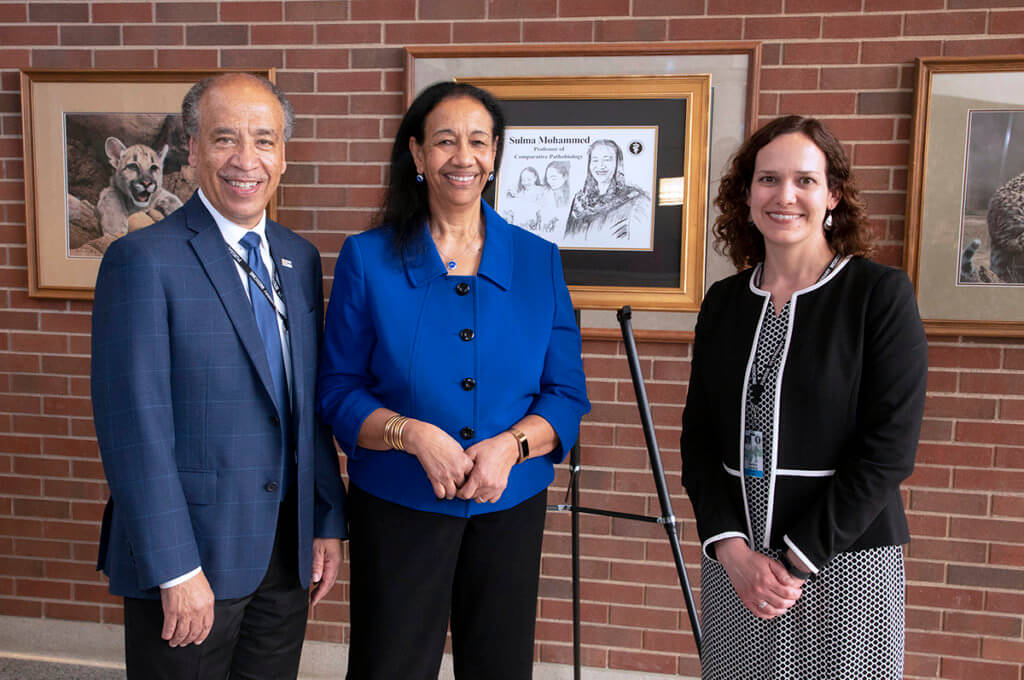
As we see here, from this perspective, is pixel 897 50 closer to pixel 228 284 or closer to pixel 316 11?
pixel 316 11

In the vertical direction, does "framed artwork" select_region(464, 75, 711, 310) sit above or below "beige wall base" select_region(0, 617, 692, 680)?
above

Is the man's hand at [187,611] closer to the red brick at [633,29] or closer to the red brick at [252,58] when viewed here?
the red brick at [252,58]

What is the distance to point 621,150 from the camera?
7.33 feet

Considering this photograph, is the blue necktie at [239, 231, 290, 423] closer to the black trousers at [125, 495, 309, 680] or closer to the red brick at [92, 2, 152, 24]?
the black trousers at [125, 495, 309, 680]

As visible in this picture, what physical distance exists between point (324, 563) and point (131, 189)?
1.66 m

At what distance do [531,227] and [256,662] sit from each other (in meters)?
1.49

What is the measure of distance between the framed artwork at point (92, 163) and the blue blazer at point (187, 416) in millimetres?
1281

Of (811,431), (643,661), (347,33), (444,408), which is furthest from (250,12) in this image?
(643,661)

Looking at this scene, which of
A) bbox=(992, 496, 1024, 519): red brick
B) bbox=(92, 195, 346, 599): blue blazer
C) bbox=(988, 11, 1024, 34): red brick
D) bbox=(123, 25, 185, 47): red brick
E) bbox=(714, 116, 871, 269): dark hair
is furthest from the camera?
bbox=(123, 25, 185, 47): red brick

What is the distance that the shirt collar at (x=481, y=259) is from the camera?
145 cm

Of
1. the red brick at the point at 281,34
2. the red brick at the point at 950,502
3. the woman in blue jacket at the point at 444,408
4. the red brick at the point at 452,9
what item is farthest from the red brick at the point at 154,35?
the red brick at the point at 950,502

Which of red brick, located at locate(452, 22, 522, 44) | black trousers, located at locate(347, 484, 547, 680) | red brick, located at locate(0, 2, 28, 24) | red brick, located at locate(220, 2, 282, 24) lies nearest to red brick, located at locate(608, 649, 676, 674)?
black trousers, located at locate(347, 484, 547, 680)

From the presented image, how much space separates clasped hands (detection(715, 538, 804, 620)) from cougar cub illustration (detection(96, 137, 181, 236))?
216cm

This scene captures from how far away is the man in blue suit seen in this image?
1200mm
